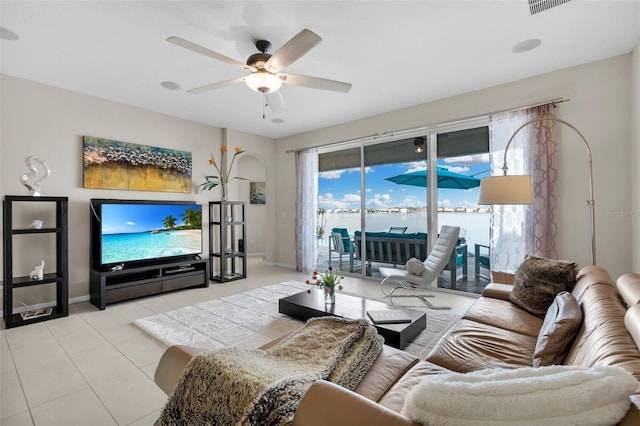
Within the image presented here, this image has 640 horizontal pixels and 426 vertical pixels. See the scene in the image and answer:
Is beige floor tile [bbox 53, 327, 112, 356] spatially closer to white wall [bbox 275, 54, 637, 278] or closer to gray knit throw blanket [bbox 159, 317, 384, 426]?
gray knit throw blanket [bbox 159, 317, 384, 426]

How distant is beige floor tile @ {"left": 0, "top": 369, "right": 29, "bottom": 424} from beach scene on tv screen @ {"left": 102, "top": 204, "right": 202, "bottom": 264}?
1765 millimetres

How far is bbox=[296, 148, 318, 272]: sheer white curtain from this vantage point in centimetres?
568

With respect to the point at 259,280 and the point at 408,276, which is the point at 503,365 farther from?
the point at 259,280

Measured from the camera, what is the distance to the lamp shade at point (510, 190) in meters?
2.60

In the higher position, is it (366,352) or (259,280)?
(366,352)

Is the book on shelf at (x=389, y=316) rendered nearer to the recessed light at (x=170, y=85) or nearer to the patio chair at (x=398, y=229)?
the patio chair at (x=398, y=229)

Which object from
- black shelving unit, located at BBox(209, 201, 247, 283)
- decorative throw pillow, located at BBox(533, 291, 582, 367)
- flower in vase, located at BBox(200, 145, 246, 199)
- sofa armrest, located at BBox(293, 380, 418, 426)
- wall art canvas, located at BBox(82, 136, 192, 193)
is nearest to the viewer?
sofa armrest, located at BBox(293, 380, 418, 426)

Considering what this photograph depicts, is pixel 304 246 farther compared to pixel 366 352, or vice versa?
pixel 304 246

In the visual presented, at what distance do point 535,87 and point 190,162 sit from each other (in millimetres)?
4998

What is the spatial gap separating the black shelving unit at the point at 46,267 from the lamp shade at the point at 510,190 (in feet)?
15.0

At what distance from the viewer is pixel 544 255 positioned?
3.34m

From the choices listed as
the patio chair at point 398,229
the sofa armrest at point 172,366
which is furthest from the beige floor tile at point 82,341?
the patio chair at point 398,229

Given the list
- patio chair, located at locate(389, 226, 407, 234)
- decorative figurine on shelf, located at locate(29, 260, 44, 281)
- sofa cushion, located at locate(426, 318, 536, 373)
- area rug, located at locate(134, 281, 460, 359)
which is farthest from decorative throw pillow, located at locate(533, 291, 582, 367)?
decorative figurine on shelf, located at locate(29, 260, 44, 281)

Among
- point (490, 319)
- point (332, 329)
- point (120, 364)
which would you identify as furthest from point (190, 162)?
point (490, 319)
